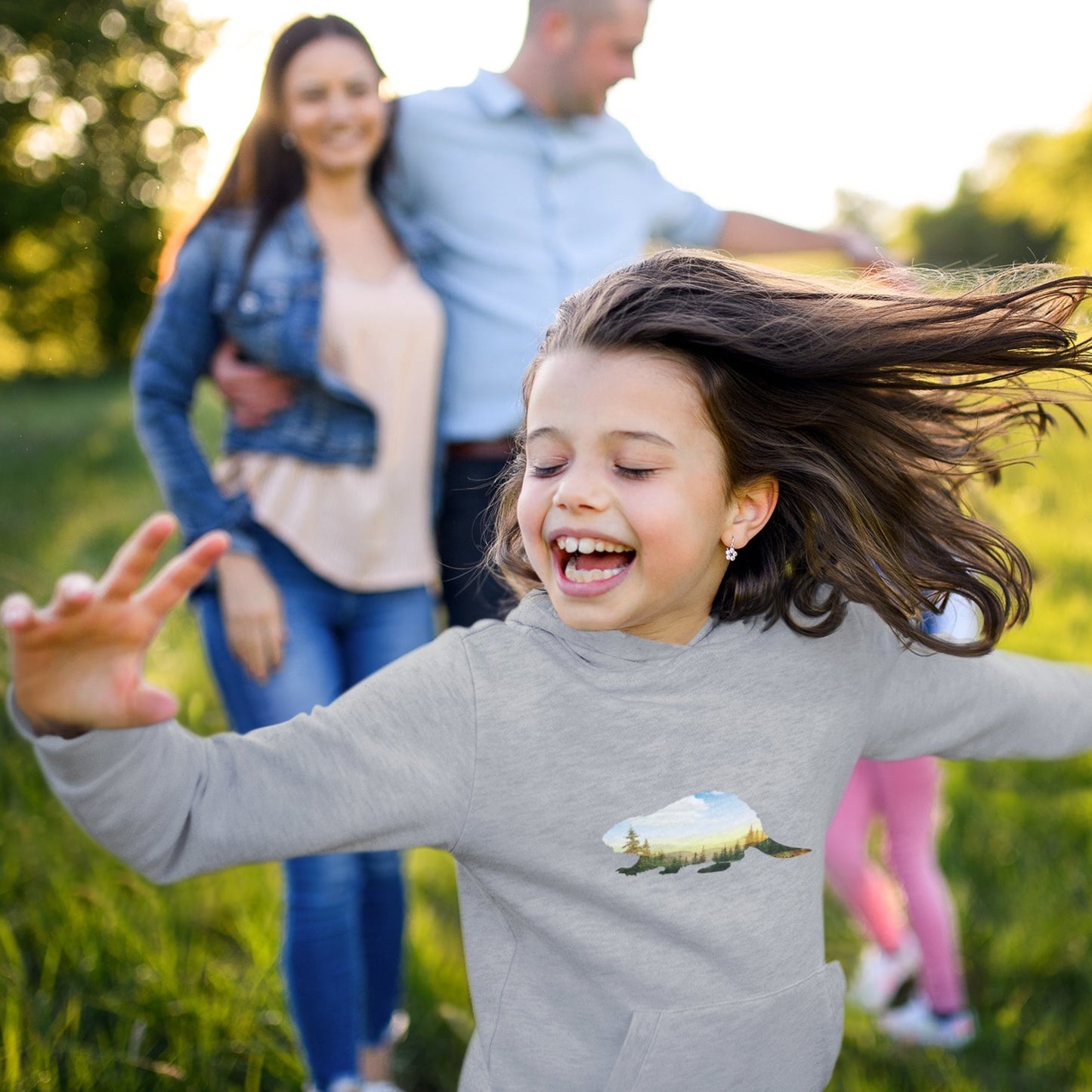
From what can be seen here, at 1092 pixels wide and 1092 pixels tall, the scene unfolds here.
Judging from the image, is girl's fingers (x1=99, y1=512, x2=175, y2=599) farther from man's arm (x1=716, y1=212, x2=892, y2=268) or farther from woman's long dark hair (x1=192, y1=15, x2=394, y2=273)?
man's arm (x1=716, y1=212, x2=892, y2=268)

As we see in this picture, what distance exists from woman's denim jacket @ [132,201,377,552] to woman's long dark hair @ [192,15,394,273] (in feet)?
0.17

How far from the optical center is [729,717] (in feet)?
4.69

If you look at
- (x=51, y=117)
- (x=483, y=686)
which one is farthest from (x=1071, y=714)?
(x=51, y=117)

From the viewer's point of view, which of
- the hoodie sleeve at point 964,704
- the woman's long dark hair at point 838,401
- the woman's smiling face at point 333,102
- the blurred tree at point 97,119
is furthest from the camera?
the blurred tree at point 97,119

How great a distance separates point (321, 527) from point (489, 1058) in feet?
3.64

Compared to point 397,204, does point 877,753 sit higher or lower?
lower

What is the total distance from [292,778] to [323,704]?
3.10 feet

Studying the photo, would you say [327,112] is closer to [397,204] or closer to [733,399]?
[397,204]

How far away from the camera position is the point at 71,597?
1.03 meters

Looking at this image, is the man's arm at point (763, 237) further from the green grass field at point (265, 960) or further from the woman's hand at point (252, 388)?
the woman's hand at point (252, 388)

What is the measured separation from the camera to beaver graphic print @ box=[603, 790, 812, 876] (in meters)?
1.36

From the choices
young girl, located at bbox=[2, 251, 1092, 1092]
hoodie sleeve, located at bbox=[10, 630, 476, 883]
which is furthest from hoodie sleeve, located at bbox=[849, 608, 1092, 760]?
hoodie sleeve, located at bbox=[10, 630, 476, 883]

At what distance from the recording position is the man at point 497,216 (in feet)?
7.52

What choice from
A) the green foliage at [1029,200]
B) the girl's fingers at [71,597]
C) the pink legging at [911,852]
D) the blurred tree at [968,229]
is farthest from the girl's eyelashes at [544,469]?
the blurred tree at [968,229]
